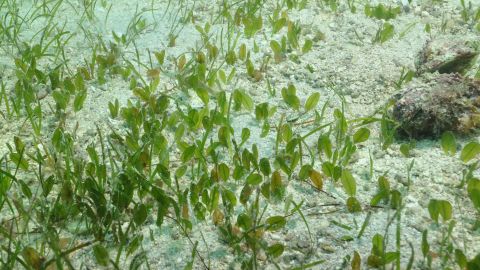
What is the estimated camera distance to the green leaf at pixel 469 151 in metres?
2.63

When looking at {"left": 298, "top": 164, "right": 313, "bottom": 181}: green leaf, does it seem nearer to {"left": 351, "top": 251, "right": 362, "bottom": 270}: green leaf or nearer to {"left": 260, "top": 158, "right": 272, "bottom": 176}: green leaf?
{"left": 260, "top": 158, "right": 272, "bottom": 176}: green leaf

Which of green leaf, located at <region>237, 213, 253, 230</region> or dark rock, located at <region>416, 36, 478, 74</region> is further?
dark rock, located at <region>416, 36, 478, 74</region>

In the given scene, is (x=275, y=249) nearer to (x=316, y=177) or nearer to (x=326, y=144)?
(x=316, y=177)

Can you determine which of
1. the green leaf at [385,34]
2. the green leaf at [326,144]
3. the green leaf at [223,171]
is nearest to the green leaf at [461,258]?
the green leaf at [326,144]

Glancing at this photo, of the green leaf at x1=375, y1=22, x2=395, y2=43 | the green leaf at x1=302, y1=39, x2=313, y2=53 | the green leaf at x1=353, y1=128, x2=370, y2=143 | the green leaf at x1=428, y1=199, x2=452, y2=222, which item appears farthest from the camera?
the green leaf at x1=375, y1=22, x2=395, y2=43

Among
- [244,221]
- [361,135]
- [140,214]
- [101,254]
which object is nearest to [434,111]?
[361,135]

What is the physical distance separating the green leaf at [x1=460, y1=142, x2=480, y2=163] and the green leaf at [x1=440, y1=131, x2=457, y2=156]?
65mm

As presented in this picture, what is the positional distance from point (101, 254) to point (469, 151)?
6.13ft

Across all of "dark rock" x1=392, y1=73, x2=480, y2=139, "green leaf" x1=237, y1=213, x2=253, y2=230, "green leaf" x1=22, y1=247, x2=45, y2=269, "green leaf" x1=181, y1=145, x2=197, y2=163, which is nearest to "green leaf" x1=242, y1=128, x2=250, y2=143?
"green leaf" x1=181, y1=145, x2=197, y2=163

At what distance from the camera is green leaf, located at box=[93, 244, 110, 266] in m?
2.07

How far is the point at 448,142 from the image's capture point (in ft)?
8.95

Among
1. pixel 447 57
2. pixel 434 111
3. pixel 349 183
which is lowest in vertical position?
pixel 349 183

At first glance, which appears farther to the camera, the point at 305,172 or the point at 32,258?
the point at 305,172

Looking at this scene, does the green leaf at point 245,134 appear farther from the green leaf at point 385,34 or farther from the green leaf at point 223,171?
the green leaf at point 385,34
